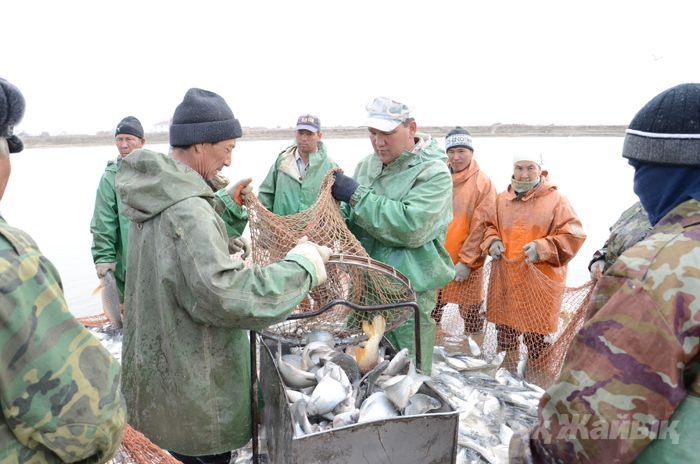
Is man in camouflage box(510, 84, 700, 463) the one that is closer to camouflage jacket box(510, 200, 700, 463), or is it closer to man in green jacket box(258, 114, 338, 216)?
camouflage jacket box(510, 200, 700, 463)

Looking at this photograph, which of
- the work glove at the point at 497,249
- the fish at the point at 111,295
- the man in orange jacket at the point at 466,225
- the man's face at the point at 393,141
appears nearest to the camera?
the man's face at the point at 393,141

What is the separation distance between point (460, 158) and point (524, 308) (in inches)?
71.2

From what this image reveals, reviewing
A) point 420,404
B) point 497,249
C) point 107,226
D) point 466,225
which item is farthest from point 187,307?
point 466,225

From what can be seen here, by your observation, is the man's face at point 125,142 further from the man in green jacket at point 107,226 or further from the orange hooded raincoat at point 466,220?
the orange hooded raincoat at point 466,220

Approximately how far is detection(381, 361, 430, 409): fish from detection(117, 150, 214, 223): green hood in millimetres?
1217

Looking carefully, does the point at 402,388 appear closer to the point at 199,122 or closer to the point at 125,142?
the point at 199,122

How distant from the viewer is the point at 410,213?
320 centimetres

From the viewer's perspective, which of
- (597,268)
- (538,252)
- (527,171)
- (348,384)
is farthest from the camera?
(527,171)

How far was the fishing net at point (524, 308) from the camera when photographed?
4688mm

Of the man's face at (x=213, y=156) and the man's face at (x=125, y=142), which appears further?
the man's face at (x=125, y=142)

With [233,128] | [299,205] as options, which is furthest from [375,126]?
[299,205]

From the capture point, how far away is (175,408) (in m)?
2.29

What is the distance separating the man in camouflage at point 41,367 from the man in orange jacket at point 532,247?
13.5 feet

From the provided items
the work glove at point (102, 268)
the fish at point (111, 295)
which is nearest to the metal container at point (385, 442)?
the fish at point (111, 295)
